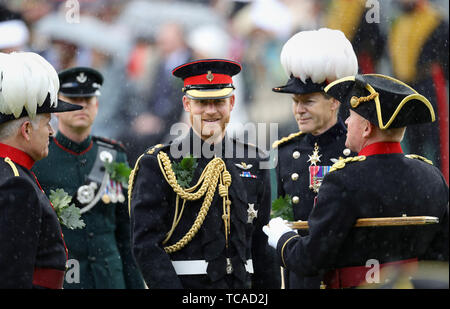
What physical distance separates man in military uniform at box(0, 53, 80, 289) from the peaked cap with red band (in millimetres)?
1200

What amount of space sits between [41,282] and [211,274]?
1275mm

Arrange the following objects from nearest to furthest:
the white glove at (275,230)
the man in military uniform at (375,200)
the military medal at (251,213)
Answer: the man in military uniform at (375,200) → the white glove at (275,230) → the military medal at (251,213)

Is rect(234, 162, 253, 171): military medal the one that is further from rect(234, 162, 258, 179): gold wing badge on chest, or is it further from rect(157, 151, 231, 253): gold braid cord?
rect(157, 151, 231, 253): gold braid cord

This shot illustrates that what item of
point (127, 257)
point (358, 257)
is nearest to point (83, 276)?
point (127, 257)

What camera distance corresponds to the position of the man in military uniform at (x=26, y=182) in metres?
3.92

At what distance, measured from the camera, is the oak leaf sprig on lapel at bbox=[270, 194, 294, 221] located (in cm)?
568

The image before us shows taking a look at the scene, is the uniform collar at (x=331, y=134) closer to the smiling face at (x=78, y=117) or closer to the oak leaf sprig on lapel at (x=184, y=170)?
the oak leaf sprig on lapel at (x=184, y=170)

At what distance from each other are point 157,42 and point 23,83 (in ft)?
16.9

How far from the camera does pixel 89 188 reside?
6.97 metres

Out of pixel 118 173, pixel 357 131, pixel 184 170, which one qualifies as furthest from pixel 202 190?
pixel 118 173

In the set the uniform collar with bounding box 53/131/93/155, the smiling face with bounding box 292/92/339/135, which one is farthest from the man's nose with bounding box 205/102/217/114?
the uniform collar with bounding box 53/131/93/155

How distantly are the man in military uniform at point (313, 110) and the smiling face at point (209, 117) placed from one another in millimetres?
688

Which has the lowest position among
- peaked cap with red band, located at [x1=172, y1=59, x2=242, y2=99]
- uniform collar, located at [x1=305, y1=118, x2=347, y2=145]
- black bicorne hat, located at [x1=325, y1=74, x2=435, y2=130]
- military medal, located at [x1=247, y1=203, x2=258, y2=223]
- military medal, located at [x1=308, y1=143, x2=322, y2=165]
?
military medal, located at [x1=247, y1=203, x2=258, y2=223]

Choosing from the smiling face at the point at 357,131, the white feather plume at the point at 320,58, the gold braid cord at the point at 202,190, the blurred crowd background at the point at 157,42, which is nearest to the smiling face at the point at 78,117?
the blurred crowd background at the point at 157,42
